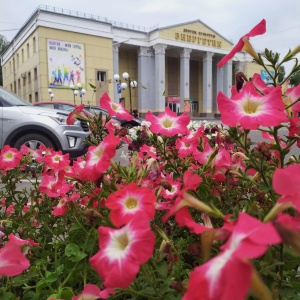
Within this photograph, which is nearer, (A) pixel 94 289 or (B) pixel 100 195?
(A) pixel 94 289

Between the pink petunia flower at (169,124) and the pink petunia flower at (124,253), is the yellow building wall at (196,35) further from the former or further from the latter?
the pink petunia flower at (124,253)

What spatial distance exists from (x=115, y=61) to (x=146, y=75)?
127 inches

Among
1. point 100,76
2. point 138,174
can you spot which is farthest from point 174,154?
point 100,76

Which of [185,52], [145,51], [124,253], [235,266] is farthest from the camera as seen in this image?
[185,52]

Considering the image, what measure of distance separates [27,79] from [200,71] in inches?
715

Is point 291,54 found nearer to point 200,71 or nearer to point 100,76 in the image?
point 100,76

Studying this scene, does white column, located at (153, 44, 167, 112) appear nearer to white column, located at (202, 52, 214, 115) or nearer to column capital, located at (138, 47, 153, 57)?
column capital, located at (138, 47, 153, 57)

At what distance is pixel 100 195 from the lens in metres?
0.98

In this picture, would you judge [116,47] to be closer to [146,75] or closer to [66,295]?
[146,75]

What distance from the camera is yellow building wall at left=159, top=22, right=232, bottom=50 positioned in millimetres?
31094

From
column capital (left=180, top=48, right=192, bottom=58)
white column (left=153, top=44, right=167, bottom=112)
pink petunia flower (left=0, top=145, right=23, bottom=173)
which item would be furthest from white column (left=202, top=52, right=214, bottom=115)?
pink petunia flower (left=0, top=145, right=23, bottom=173)

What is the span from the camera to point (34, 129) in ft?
17.0

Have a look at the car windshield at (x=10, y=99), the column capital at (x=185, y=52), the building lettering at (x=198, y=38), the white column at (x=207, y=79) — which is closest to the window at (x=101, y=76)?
the building lettering at (x=198, y=38)

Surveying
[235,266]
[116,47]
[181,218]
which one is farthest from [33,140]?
[116,47]
